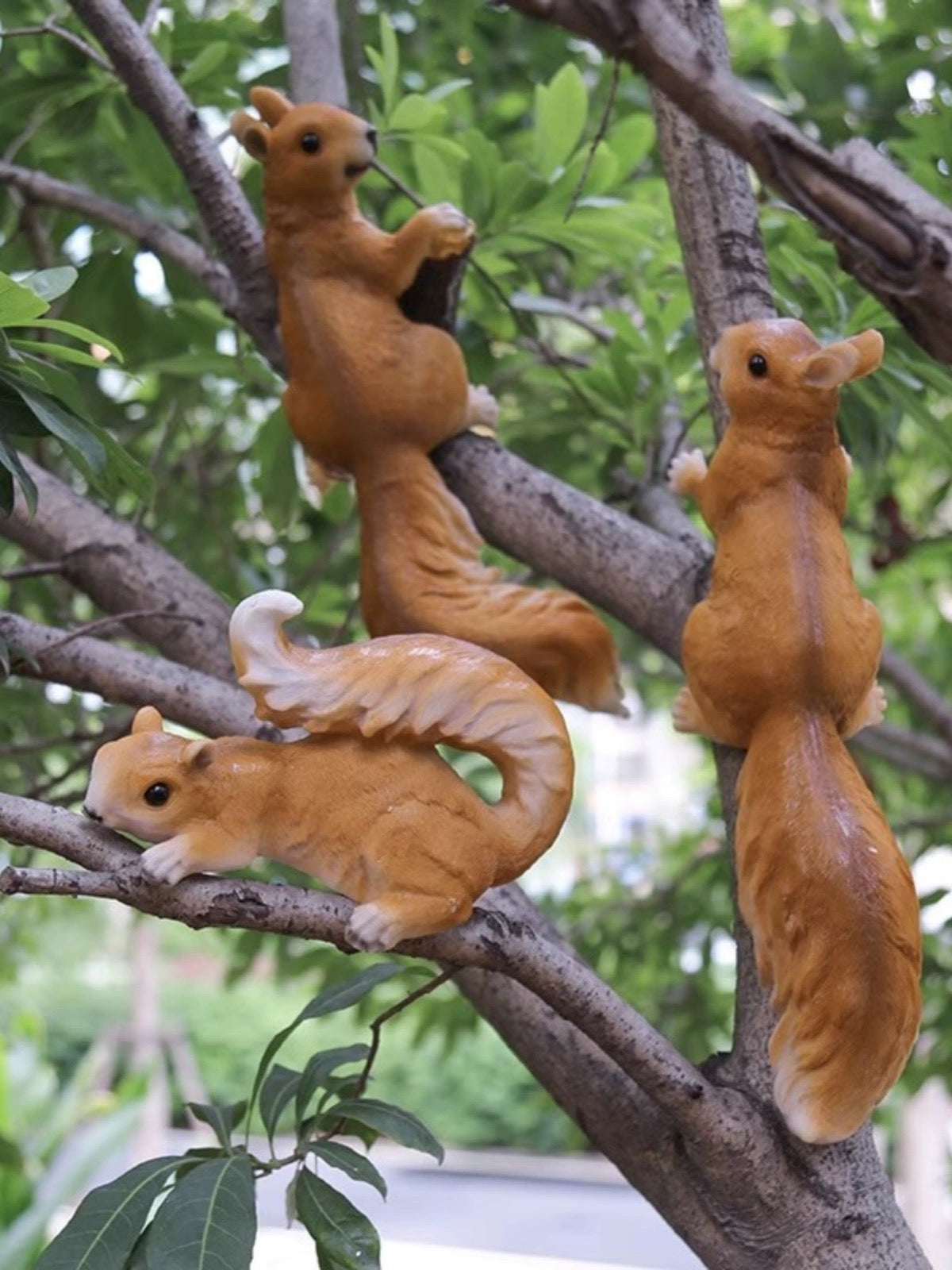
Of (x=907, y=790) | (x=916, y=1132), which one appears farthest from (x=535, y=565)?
(x=916, y=1132)

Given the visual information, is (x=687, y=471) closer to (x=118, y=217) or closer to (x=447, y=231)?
(x=447, y=231)

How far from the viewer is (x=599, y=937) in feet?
6.17

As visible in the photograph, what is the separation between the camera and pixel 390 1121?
0.81 m

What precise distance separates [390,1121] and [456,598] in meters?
0.29

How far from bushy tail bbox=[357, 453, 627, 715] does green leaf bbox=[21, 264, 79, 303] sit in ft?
0.82

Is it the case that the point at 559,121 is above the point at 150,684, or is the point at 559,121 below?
above

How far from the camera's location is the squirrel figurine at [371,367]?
91cm

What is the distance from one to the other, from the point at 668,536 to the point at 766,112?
433 millimetres

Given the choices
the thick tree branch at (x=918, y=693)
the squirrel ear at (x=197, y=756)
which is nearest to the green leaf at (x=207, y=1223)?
the squirrel ear at (x=197, y=756)

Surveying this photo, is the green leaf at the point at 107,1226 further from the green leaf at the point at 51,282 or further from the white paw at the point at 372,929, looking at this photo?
the green leaf at the point at 51,282

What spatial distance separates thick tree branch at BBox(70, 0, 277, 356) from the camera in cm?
102

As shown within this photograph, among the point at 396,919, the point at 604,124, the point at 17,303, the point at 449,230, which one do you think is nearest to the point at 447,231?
the point at 449,230

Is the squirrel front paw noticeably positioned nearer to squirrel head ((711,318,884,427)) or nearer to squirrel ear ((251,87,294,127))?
squirrel ear ((251,87,294,127))

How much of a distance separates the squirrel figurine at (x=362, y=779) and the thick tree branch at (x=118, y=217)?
0.52m
